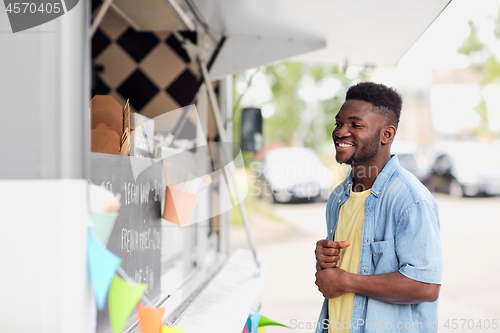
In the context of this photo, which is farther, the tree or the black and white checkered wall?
the tree

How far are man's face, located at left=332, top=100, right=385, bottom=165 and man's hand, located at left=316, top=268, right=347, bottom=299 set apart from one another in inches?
15.2

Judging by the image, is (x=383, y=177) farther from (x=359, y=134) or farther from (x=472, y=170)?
(x=472, y=170)

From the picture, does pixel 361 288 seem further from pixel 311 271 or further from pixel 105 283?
pixel 311 271

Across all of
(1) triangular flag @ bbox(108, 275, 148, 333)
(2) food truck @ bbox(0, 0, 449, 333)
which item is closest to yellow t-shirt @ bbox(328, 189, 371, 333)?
(2) food truck @ bbox(0, 0, 449, 333)

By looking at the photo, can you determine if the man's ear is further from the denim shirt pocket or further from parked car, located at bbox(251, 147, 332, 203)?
parked car, located at bbox(251, 147, 332, 203)

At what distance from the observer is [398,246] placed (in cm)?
132

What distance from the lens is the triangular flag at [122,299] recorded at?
925 millimetres

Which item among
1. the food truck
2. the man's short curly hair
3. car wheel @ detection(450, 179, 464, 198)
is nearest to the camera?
the food truck

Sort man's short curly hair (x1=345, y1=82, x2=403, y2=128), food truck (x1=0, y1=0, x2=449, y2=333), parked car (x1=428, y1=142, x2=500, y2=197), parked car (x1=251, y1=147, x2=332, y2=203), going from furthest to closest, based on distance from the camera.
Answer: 1. parked car (x1=428, y1=142, x2=500, y2=197)
2. parked car (x1=251, y1=147, x2=332, y2=203)
3. man's short curly hair (x1=345, y1=82, x2=403, y2=128)
4. food truck (x1=0, y1=0, x2=449, y2=333)

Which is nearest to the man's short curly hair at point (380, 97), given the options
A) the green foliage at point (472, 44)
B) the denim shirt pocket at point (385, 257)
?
the denim shirt pocket at point (385, 257)

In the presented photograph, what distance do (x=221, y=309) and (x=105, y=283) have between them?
123 centimetres

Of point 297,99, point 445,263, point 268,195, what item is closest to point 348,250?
point 445,263

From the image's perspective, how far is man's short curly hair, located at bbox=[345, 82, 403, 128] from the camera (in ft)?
4.91

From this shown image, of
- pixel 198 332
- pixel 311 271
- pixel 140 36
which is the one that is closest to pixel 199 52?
pixel 140 36
